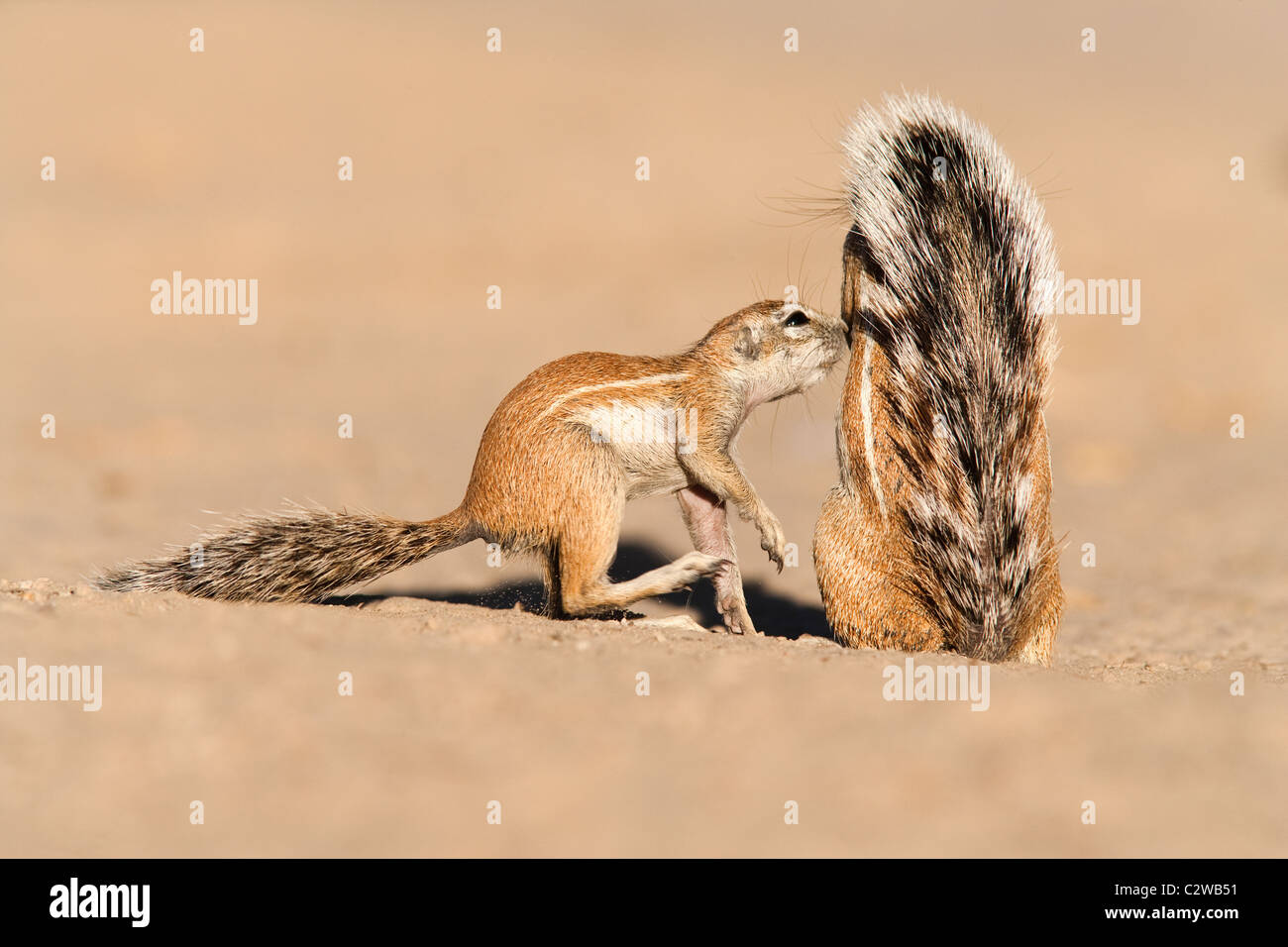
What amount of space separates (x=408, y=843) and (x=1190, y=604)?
6.78 metres

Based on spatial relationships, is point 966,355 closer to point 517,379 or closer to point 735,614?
point 735,614

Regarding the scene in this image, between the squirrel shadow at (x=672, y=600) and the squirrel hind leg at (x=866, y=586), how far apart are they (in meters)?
1.43

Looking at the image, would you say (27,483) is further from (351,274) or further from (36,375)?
(351,274)

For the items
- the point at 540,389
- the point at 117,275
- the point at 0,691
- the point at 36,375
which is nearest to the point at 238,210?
the point at 117,275

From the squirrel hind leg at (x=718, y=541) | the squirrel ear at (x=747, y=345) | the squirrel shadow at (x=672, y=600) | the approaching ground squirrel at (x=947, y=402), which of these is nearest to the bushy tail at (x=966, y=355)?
the approaching ground squirrel at (x=947, y=402)

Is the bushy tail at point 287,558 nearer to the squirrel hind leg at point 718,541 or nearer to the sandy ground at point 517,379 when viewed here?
the sandy ground at point 517,379

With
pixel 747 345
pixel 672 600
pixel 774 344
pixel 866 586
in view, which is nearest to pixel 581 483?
pixel 747 345

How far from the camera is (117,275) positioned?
18031 millimetres

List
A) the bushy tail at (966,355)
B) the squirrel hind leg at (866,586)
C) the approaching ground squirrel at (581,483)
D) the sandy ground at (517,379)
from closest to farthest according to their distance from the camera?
the sandy ground at (517,379) < the bushy tail at (966,355) < the squirrel hind leg at (866,586) < the approaching ground squirrel at (581,483)

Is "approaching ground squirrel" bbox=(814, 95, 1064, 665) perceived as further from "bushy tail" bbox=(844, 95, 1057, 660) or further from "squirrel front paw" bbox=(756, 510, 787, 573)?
"squirrel front paw" bbox=(756, 510, 787, 573)

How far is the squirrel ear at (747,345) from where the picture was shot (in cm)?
678

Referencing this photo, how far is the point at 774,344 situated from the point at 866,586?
1.52m

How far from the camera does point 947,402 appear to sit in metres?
5.65

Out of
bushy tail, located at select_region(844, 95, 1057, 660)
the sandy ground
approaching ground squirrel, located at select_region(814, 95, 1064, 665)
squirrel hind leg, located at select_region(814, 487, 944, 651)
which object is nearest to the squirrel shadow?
the sandy ground
